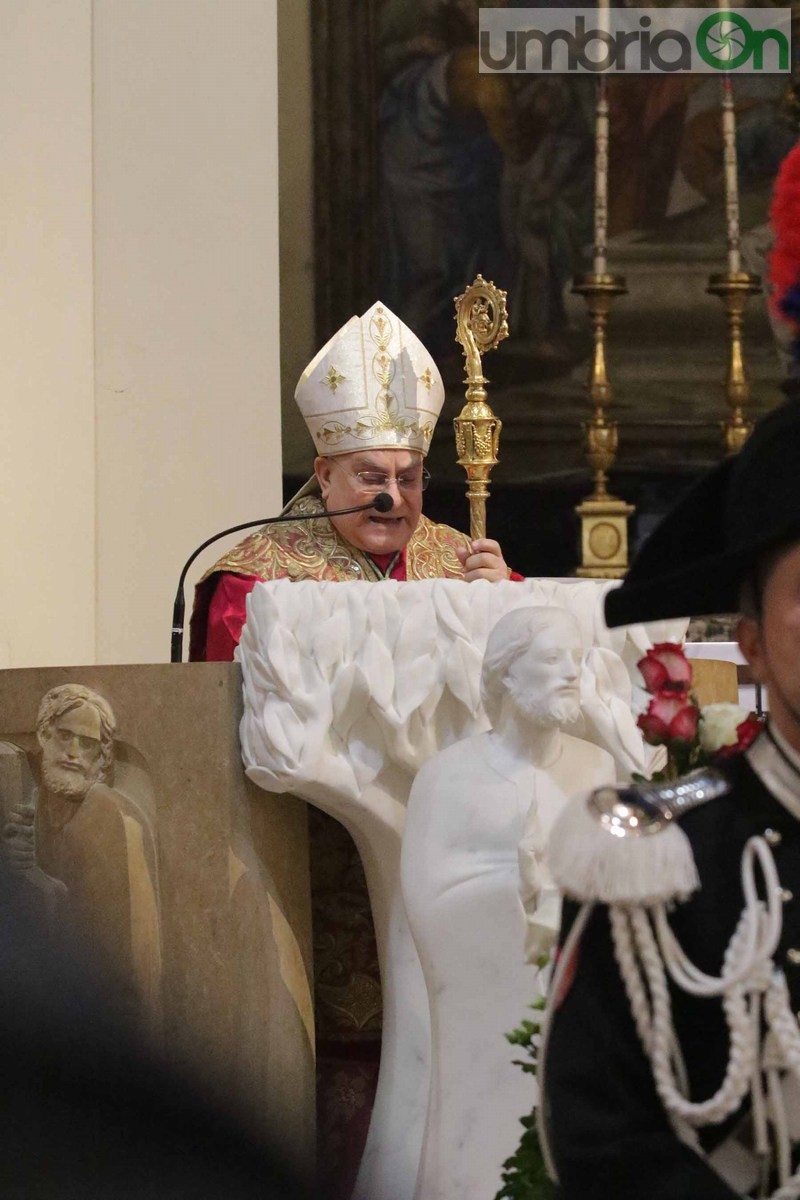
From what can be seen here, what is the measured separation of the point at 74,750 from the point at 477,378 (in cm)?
166

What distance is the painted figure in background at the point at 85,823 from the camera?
3.71 metres

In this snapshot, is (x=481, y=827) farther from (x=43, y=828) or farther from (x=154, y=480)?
(x=154, y=480)

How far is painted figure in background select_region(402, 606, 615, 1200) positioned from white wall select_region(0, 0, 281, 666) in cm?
334

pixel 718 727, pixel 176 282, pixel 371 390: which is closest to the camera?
pixel 718 727

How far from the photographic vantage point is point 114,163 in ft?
21.8

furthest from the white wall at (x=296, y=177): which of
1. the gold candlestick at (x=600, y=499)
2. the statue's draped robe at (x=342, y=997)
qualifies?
the statue's draped robe at (x=342, y=997)

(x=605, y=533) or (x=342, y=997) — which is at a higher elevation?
(x=605, y=533)

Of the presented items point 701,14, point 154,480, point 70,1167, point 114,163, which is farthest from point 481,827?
point 701,14

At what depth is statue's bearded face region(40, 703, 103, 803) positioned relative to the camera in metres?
3.74

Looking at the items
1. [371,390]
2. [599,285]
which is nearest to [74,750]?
[371,390]

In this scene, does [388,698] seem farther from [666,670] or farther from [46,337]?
[46,337]

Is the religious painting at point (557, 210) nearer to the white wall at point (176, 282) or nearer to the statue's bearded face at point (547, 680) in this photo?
the white wall at point (176, 282)

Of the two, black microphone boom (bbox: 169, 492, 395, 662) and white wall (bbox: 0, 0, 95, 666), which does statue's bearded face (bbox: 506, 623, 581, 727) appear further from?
white wall (bbox: 0, 0, 95, 666)

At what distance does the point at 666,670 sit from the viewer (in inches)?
81.1
